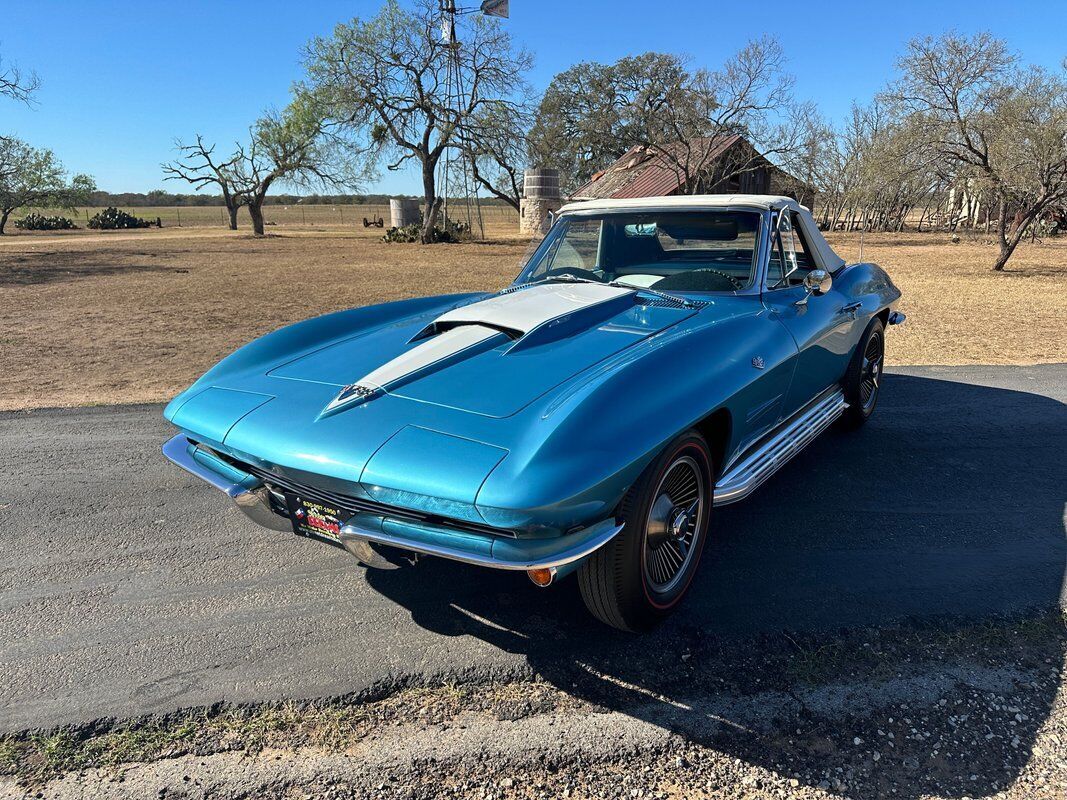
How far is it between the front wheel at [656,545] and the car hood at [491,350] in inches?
20.3

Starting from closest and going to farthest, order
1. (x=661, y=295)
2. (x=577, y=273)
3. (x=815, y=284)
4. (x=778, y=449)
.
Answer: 1. (x=778, y=449)
2. (x=661, y=295)
3. (x=815, y=284)
4. (x=577, y=273)

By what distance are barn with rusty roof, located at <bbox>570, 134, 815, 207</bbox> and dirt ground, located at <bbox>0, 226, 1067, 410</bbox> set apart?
25.5ft

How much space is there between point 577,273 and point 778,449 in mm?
1572

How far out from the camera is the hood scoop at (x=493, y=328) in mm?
2723

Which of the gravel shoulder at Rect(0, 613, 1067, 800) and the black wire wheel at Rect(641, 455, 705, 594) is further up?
the black wire wheel at Rect(641, 455, 705, 594)

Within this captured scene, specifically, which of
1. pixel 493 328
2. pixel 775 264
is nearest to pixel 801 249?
pixel 775 264

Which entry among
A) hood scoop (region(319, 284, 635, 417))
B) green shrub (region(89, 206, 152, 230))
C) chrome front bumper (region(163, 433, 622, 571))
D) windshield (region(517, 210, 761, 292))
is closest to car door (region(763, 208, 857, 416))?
windshield (region(517, 210, 761, 292))

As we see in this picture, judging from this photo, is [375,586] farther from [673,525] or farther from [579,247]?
[579,247]

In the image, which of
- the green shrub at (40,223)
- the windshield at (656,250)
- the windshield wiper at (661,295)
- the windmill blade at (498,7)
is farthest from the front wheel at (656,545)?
the green shrub at (40,223)

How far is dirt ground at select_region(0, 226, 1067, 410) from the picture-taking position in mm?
7422

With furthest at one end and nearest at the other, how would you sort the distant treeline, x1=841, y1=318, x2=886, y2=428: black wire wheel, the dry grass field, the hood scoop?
the distant treeline, the dry grass field, x1=841, y1=318, x2=886, y2=428: black wire wheel, the hood scoop

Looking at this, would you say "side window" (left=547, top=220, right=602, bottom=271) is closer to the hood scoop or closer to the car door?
the hood scoop

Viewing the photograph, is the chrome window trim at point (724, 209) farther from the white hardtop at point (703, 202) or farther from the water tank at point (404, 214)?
the water tank at point (404, 214)

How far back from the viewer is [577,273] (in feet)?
13.7
